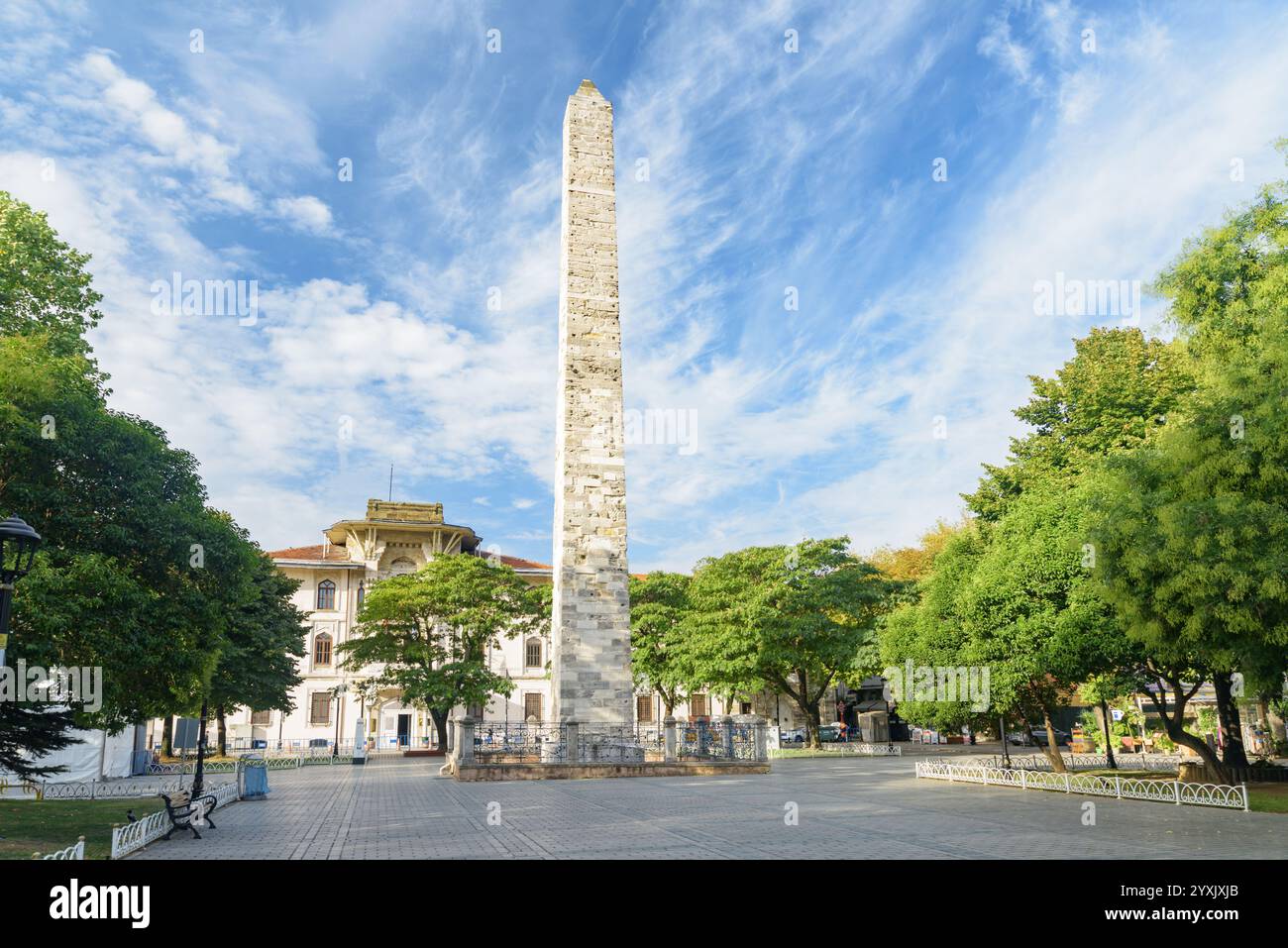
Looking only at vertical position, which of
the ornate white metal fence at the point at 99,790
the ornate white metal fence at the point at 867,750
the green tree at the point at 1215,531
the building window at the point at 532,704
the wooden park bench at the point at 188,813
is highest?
the green tree at the point at 1215,531

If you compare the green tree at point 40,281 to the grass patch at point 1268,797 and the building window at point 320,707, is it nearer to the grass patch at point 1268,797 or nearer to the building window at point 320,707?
the grass patch at point 1268,797

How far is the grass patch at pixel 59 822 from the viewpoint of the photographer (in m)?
11.9

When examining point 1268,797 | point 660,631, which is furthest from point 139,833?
point 660,631

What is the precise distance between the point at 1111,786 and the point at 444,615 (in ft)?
102

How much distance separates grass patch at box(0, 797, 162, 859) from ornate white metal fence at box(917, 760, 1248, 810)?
1741cm

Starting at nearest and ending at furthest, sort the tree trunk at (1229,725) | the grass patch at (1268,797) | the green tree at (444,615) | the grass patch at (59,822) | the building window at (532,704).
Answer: the grass patch at (59,822)
the grass patch at (1268,797)
the tree trunk at (1229,725)
the green tree at (444,615)
the building window at (532,704)

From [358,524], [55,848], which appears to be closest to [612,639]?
[55,848]

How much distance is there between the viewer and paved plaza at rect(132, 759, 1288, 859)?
11.0 metres

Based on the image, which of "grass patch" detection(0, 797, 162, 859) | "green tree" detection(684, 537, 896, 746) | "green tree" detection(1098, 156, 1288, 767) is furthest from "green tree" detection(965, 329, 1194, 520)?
"grass patch" detection(0, 797, 162, 859)

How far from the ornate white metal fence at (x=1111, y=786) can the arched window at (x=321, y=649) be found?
41658 millimetres

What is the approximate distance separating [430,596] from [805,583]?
17852 mm

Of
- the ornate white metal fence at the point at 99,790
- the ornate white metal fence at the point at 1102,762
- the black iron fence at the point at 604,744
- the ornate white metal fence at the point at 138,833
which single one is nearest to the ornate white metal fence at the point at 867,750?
the ornate white metal fence at the point at 1102,762
